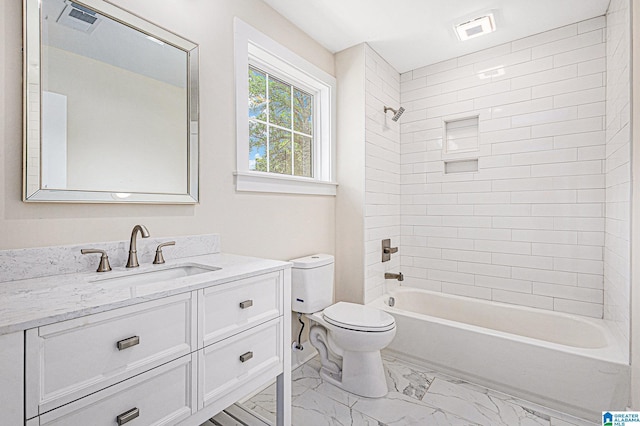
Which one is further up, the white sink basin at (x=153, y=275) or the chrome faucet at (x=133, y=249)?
the chrome faucet at (x=133, y=249)

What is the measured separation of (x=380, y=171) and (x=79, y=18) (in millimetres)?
2220

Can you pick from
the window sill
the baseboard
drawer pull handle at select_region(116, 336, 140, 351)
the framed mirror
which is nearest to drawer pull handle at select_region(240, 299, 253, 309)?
drawer pull handle at select_region(116, 336, 140, 351)

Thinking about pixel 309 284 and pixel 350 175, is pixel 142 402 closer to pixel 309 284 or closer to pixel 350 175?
pixel 309 284

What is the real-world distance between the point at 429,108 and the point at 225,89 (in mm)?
1996

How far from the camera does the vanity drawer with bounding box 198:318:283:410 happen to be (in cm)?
116

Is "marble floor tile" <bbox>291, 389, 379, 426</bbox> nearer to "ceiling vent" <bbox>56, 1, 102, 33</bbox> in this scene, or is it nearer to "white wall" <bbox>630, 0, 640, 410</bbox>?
"white wall" <bbox>630, 0, 640, 410</bbox>

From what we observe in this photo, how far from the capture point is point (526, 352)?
6.31 feet

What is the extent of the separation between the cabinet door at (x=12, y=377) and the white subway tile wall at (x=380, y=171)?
7.11 feet

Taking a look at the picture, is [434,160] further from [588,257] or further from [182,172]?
[182,172]

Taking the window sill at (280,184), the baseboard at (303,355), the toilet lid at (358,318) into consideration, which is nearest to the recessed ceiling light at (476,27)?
the window sill at (280,184)

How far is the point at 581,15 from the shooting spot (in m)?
2.26

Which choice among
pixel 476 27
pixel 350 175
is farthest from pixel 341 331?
pixel 476 27

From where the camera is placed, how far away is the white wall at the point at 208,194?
1.13 meters

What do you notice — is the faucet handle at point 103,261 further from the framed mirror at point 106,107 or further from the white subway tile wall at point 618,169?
the white subway tile wall at point 618,169
